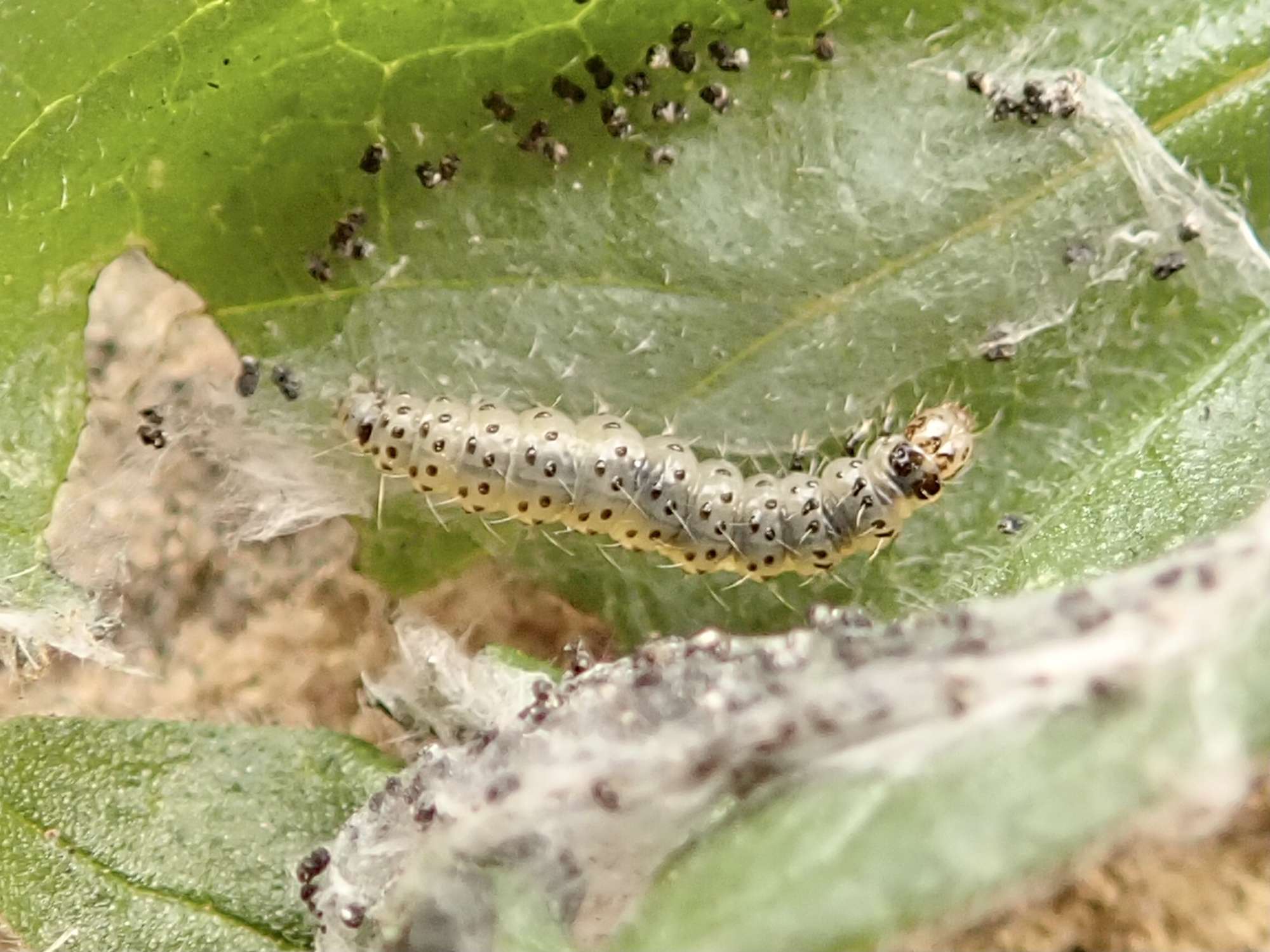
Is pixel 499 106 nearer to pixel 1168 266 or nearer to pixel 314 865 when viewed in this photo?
pixel 1168 266

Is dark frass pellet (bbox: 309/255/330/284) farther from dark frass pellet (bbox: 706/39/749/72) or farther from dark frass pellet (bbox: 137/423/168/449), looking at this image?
dark frass pellet (bbox: 706/39/749/72)

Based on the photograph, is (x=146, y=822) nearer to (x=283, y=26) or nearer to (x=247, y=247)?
(x=247, y=247)

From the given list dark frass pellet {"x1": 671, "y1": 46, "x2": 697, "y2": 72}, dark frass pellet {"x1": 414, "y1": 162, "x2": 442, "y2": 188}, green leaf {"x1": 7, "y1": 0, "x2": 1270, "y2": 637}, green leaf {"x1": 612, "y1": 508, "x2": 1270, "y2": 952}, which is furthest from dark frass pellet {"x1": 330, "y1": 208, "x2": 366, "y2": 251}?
green leaf {"x1": 612, "y1": 508, "x2": 1270, "y2": 952}

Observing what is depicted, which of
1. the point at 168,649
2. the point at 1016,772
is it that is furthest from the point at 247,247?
→ the point at 1016,772

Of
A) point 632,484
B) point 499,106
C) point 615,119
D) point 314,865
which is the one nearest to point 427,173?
point 499,106

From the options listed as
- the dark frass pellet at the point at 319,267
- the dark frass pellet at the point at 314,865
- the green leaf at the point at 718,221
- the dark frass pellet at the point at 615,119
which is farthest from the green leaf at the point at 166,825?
the dark frass pellet at the point at 615,119
